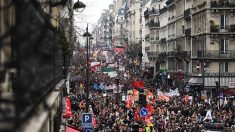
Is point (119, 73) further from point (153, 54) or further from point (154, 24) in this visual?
point (154, 24)

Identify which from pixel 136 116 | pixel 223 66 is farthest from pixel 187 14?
pixel 136 116

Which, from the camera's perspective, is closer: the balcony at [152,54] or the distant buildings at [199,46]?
the distant buildings at [199,46]

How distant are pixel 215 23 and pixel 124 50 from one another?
8255cm

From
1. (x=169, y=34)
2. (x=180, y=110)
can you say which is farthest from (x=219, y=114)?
(x=169, y=34)

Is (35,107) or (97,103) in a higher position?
(35,107)

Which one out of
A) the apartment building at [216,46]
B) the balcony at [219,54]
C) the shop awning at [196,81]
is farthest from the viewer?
the shop awning at [196,81]

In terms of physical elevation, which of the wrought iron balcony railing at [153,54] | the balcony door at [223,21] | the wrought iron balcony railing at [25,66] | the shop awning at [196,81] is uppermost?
the balcony door at [223,21]

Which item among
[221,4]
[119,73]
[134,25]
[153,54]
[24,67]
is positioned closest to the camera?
[24,67]

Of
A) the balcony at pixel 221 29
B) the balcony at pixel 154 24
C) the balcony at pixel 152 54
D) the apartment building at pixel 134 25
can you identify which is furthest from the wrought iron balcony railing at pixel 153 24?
the balcony at pixel 221 29

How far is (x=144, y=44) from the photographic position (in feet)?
476

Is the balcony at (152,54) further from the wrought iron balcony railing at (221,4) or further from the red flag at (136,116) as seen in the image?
the red flag at (136,116)

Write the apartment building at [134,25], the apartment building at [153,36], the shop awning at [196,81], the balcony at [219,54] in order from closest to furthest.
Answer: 1. the balcony at [219,54]
2. the shop awning at [196,81]
3. the apartment building at [153,36]
4. the apartment building at [134,25]

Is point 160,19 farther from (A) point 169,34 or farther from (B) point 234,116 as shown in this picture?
(B) point 234,116

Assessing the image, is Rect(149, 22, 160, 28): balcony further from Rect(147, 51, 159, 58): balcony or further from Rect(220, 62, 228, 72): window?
Rect(220, 62, 228, 72): window
